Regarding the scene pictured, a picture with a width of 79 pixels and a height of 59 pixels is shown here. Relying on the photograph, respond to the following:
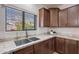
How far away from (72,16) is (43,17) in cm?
70

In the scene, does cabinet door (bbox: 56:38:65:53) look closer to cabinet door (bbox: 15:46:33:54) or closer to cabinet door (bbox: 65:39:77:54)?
cabinet door (bbox: 65:39:77:54)

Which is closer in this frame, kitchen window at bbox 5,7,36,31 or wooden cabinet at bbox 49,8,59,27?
kitchen window at bbox 5,7,36,31

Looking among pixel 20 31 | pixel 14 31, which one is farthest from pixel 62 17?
pixel 14 31

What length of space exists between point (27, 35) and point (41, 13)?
778 mm

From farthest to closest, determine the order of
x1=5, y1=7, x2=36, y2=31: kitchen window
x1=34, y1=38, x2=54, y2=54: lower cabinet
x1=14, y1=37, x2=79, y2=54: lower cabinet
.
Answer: x1=14, y1=37, x2=79, y2=54: lower cabinet → x1=34, y1=38, x2=54, y2=54: lower cabinet → x1=5, y1=7, x2=36, y2=31: kitchen window

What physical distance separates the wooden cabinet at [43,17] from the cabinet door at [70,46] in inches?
28.3

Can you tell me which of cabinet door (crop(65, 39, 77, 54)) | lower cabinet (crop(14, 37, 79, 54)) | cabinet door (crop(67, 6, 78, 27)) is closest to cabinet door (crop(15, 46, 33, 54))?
lower cabinet (crop(14, 37, 79, 54))

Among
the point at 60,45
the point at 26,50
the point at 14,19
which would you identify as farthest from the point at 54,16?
the point at 26,50

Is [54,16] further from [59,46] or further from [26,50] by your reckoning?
[26,50]

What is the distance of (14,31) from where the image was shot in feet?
3.97

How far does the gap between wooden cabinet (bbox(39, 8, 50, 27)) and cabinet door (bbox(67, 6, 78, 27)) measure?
0.59 meters

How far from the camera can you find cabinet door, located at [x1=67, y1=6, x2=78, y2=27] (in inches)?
69.5
